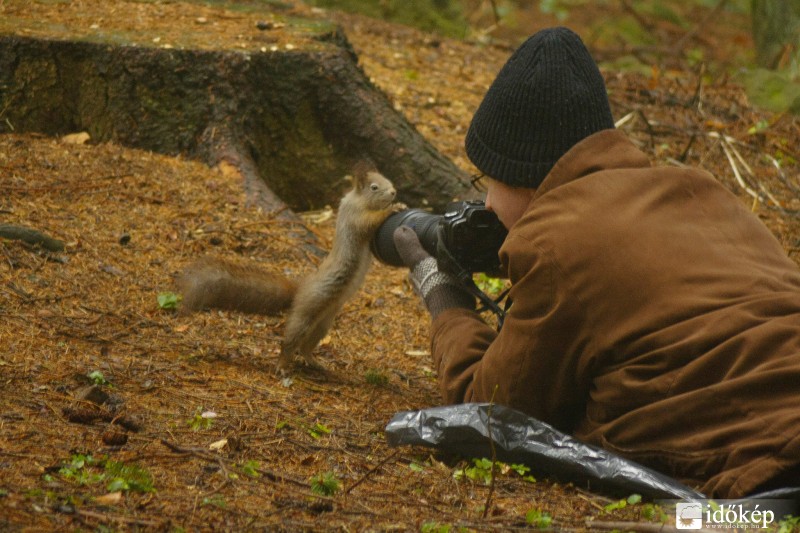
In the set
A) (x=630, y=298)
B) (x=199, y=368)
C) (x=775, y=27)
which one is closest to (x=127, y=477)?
(x=199, y=368)

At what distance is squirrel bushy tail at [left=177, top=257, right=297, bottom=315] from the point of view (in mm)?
3932

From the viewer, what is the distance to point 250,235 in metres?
5.18

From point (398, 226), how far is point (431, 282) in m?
0.50

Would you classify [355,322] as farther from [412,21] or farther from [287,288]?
[412,21]

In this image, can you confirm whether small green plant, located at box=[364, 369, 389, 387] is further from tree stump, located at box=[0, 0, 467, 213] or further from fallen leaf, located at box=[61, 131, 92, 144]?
fallen leaf, located at box=[61, 131, 92, 144]

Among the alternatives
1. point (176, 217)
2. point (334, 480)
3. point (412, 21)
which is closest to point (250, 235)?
point (176, 217)

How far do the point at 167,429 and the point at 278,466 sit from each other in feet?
1.37

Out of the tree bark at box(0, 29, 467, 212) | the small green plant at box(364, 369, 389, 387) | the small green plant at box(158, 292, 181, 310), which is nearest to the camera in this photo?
the small green plant at box(364, 369, 389, 387)

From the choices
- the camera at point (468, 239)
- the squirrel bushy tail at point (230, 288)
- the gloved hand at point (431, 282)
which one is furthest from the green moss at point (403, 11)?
the camera at point (468, 239)

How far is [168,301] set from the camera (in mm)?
4293

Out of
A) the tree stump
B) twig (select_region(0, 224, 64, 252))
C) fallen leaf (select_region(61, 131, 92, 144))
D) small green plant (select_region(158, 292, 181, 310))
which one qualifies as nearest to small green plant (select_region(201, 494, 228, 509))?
small green plant (select_region(158, 292, 181, 310))

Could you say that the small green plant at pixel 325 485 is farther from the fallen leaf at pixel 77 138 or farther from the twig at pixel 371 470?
the fallen leaf at pixel 77 138

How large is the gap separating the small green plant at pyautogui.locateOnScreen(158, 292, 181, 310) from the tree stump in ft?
4.18

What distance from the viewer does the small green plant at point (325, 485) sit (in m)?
2.62
